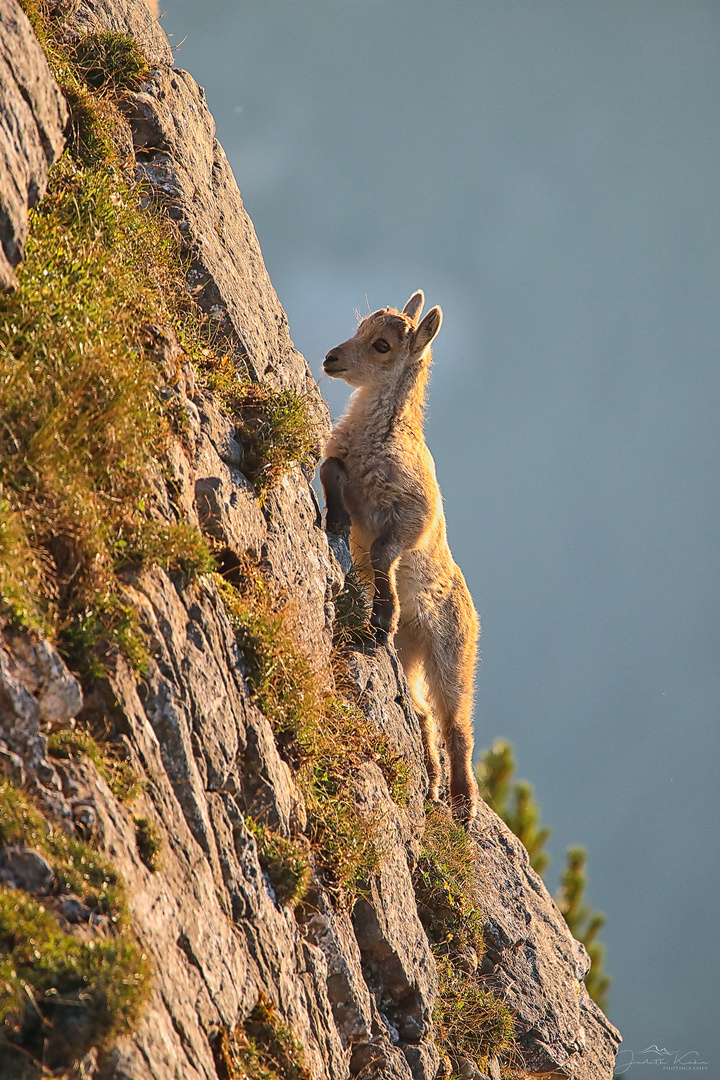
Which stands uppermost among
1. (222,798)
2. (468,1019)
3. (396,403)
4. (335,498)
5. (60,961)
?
(396,403)

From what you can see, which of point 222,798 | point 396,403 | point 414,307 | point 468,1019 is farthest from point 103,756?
point 414,307

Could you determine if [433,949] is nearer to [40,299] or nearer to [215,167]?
[40,299]

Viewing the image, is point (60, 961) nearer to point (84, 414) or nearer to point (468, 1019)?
point (84, 414)

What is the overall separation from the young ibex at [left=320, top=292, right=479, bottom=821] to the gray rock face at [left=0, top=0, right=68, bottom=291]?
3.65 metres

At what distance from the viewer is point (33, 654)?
385 centimetres

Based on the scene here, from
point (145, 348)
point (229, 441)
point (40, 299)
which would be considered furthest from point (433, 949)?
point (40, 299)

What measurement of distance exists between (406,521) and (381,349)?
1.92 m

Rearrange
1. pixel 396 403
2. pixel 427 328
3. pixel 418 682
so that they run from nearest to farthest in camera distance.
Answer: pixel 396 403
pixel 427 328
pixel 418 682

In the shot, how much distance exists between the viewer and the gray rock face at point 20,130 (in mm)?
4816

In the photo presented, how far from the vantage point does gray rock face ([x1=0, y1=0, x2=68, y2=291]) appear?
4816 millimetres

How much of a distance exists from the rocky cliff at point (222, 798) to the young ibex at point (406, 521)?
0.44 m

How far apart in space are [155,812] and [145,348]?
271cm

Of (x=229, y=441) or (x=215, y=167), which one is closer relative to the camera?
(x=229, y=441)

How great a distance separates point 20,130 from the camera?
511cm
